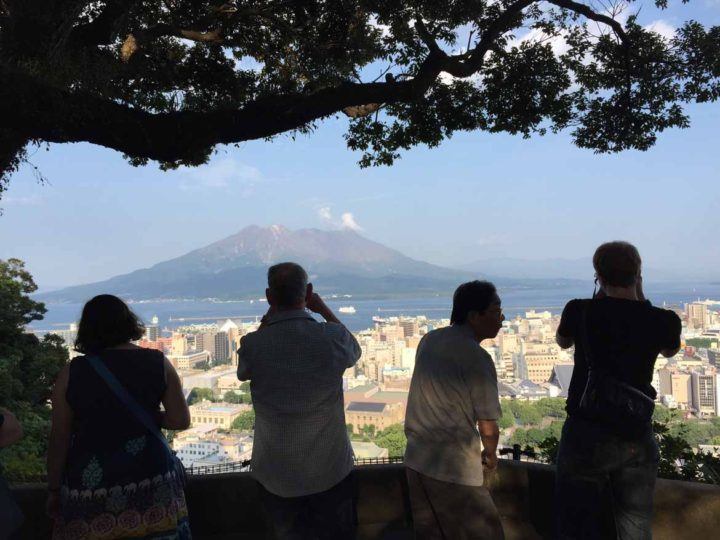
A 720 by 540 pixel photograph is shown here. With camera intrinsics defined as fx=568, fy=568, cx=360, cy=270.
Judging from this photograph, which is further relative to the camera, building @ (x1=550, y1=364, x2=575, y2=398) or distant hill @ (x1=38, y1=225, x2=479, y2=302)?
→ distant hill @ (x1=38, y1=225, x2=479, y2=302)

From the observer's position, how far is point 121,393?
6.44 feet

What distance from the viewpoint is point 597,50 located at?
591cm

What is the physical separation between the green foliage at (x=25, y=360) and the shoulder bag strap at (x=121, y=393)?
26.8 ft

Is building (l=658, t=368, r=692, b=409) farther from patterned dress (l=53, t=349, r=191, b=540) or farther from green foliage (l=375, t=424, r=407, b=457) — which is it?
patterned dress (l=53, t=349, r=191, b=540)

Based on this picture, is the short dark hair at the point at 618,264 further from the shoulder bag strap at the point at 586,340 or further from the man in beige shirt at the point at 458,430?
the man in beige shirt at the point at 458,430

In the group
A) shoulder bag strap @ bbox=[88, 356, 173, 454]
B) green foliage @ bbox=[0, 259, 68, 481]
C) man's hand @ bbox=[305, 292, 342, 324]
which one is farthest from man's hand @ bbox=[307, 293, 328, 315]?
green foliage @ bbox=[0, 259, 68, 481]

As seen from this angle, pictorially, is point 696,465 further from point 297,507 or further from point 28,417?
point 28,417

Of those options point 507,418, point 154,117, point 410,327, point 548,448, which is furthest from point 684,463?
point 154,117

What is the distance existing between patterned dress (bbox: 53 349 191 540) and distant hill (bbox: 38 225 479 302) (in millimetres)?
12621

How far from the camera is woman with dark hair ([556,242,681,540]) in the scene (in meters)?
2.14

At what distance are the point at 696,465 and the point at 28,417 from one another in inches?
390

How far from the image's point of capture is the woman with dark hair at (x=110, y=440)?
1965 millimetres

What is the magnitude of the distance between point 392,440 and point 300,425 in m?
1.91

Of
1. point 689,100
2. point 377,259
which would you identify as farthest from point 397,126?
point 377,259
